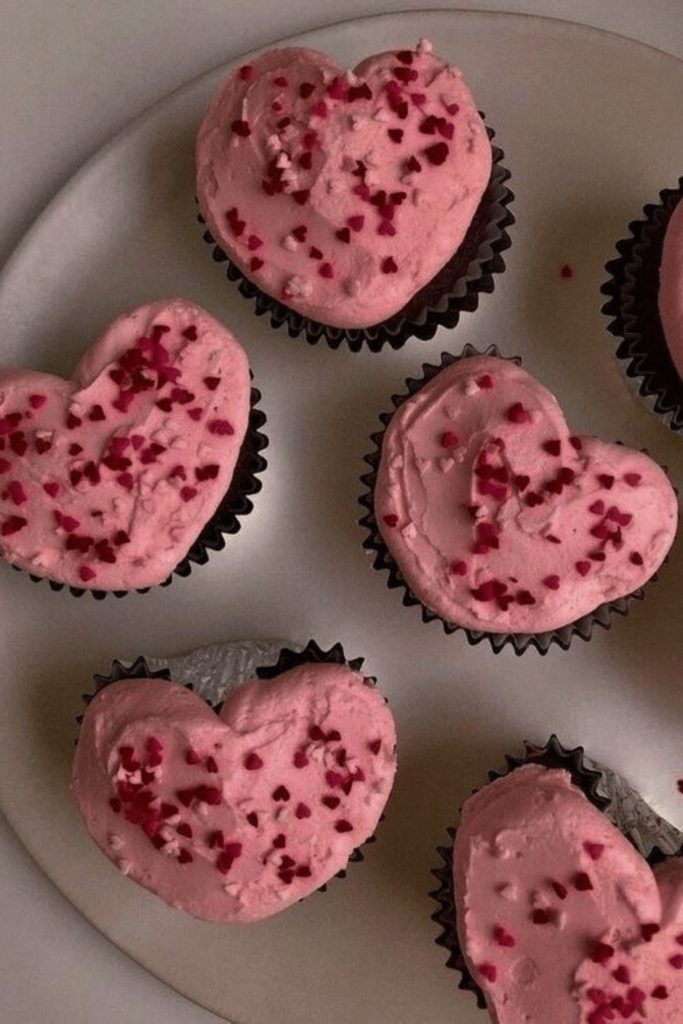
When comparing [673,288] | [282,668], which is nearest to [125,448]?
[282,668]

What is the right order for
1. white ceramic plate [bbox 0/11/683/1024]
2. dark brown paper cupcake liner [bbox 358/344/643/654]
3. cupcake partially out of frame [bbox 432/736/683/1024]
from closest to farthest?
cupcake partially out of frame [bbox 432/736/683/1024] → dark brown paper cupcake liner [bbox 358/344/643/654] → white ceramic plate [bbox 0/11/683/1024]

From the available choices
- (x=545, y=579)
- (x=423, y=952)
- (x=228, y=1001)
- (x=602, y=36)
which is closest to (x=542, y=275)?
(x=602, y=36)

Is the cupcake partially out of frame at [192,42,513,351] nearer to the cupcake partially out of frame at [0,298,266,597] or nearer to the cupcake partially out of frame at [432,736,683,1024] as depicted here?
the cupcake partially out of frame at [0,298,266,597]

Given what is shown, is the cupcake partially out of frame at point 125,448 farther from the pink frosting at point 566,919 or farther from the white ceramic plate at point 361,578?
the pink frosting at point 566,919

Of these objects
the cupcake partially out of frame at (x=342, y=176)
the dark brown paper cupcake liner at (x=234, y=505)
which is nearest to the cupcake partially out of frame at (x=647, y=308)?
the cupcake partially out of frame at (x=342, y=176)

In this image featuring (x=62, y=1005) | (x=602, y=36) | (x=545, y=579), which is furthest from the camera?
(x=62, y=1005)

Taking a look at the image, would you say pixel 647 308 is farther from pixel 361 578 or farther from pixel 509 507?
pixel 361 578

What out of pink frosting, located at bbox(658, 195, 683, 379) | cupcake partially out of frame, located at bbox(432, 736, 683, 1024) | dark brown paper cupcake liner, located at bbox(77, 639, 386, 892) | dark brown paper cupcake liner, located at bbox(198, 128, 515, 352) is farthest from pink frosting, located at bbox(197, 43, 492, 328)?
cupcake partially out of frame, located at bbox(432, 736, 683, 1024)

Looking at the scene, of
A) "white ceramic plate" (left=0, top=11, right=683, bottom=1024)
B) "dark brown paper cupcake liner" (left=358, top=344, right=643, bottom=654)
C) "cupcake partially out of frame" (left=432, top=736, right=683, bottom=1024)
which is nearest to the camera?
"cupcake partially out of frame" (left=432, top=736, right=683, bottom=1024)

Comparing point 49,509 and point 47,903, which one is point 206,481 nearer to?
point 49,509
